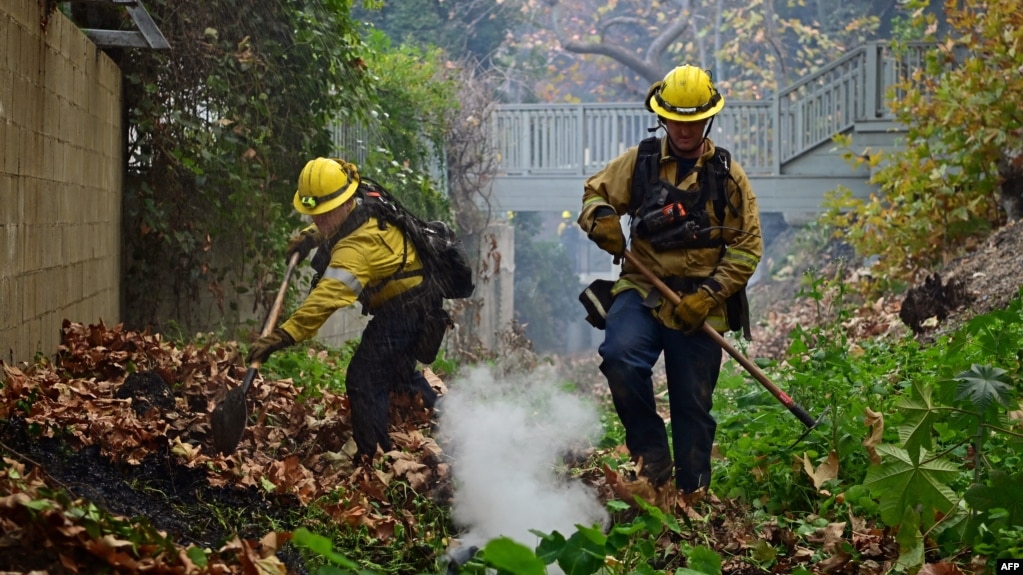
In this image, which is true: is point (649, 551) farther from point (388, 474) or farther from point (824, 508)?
point (388, 474)

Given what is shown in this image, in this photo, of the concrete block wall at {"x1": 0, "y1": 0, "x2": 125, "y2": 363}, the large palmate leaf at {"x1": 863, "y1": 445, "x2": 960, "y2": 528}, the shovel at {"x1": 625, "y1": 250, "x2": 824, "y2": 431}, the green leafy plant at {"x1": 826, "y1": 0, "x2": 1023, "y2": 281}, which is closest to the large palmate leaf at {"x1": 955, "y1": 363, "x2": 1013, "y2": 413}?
the large palmate leaf at {"x1": 863, "y1": 445, "x2": 960, "y2": 528}

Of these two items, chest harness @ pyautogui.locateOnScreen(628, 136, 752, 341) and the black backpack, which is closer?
chest harness @ pyautogui.locateOnScreen(628, 136, 752, 341)

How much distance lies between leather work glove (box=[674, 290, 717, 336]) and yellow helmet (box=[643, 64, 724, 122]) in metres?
0.83

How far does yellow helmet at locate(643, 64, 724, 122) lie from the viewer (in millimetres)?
5859

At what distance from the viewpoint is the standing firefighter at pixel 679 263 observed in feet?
19.0

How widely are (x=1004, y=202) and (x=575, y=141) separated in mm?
9270

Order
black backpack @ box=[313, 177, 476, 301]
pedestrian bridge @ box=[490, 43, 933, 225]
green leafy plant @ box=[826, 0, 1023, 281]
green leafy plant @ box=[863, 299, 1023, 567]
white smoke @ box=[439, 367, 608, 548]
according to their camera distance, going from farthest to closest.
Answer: pedestrian bridge @ box=[490, 43, 933, 225]
green leafy plant @ box=[826, 0, 1023, 281]
black backpack @ box=[313, 177, 476, 301]
white smoke @ box=[439, 367, 608, 548]
green leafy plant @ box=[863, 299, 1023, 567]

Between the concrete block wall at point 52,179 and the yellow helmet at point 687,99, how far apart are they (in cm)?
302

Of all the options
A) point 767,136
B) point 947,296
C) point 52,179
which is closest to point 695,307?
point 52,179

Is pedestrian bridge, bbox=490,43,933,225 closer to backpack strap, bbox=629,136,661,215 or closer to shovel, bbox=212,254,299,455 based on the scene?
backpack strap, bbox=629,136,661,215

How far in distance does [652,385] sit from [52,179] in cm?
337

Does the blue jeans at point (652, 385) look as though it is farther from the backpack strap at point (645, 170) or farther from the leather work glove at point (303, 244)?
the leather work glove at point (303, 244)

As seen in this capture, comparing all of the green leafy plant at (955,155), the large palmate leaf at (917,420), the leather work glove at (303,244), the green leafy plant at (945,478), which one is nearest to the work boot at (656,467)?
the green leafy plant at (945,478)

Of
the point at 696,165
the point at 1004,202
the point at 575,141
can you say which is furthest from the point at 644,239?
the point at 575,141
